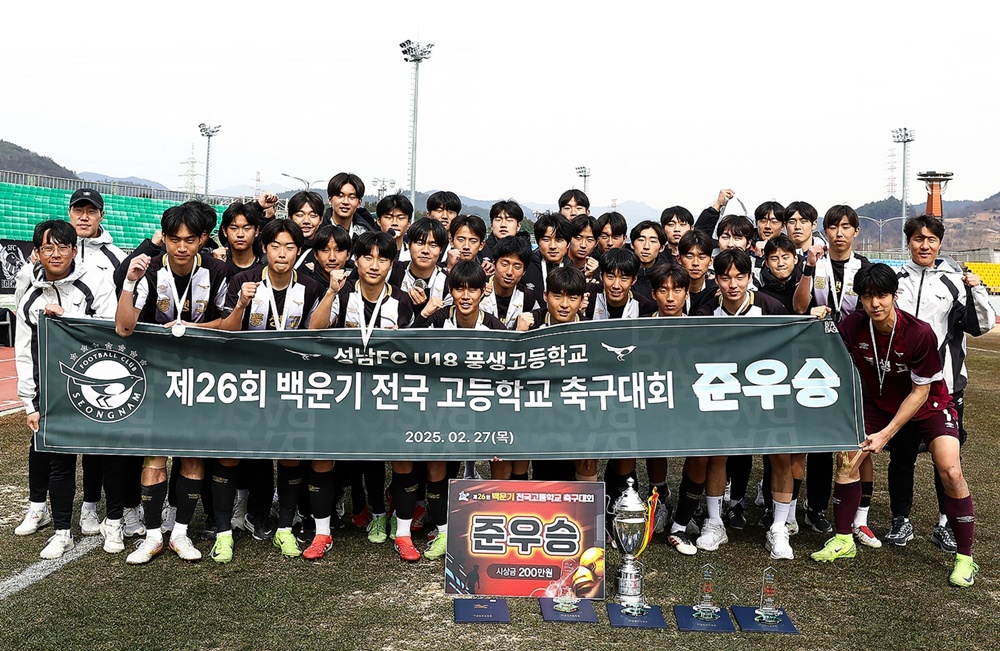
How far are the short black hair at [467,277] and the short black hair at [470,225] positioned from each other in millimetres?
880

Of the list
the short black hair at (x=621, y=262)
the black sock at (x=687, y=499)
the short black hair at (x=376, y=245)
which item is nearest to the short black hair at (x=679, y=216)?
the short black hair at (x=621, y=262)

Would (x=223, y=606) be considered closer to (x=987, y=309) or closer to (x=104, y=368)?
(x=104, y=368)

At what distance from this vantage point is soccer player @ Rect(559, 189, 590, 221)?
731 cm

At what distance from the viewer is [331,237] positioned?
5.36 metres

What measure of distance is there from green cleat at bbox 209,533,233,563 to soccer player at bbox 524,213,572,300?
2627 mm

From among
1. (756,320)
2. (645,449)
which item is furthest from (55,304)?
(756,320)

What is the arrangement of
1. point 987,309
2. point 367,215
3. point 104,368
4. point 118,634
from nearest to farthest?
point 118,634 → point 104,368 → point 987,309 → point 367,215

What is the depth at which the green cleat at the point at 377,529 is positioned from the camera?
546cm

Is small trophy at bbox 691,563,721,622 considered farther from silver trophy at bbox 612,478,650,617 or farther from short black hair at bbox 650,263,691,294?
short black hair at bbox 650,263,691,294

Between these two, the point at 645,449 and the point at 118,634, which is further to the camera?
Result: the point at 645,449

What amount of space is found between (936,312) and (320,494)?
4155mm

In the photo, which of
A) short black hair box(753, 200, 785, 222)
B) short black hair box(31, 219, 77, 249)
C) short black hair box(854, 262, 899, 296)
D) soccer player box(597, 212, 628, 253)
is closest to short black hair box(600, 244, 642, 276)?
soccer player box(597, 212, 628, 253)

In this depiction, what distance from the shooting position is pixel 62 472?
17.5 ft

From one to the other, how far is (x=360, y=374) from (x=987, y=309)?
160 inches
